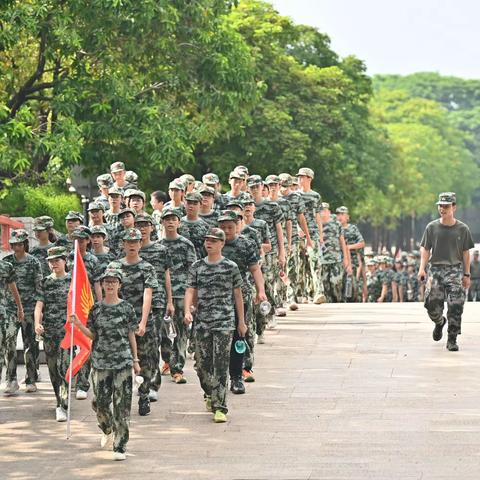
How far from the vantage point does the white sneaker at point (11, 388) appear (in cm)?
1795

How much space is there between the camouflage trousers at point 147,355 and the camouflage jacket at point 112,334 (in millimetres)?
1615

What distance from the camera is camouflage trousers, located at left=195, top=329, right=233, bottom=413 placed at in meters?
15.8

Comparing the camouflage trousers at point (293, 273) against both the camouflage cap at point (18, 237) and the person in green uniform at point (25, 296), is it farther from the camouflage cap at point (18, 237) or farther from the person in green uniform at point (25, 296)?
the camouflage cap at point (18, 237)

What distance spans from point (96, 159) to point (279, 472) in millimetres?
24107

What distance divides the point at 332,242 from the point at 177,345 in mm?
10220

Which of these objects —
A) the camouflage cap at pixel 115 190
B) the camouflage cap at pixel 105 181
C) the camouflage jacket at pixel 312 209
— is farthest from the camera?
the camouflage jacket at pixel 312 209

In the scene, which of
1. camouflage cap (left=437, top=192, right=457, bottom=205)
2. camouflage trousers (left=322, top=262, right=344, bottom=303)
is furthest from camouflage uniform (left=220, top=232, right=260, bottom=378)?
camouflage trousers (left=322, top=262, right=344, bottom=303)

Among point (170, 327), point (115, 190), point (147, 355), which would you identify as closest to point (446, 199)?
point (115, 190)

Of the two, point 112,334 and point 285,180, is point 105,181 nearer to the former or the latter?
point 285,180

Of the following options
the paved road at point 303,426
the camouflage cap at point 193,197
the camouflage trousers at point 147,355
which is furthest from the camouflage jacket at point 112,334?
the camouflage cap at point 193,197

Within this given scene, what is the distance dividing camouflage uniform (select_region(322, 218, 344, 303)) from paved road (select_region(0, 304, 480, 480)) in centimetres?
634

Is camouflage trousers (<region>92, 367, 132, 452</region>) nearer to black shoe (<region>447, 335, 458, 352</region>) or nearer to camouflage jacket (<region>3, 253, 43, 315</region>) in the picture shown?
camouflage jacket (<region>3, 253, 43, 315</region>)

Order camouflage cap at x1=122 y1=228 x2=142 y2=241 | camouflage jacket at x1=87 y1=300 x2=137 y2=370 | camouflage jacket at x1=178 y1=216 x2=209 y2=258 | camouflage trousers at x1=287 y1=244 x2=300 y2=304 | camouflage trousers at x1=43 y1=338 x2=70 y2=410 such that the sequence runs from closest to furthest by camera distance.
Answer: camouflage jacket at x1=87 y1=300 x2=137 y2=370, camouflage cap at x1=122 y1=228 x2=142 y2=241, camouflage trousers at x1=43 y1=338 x2=70 y2=410, camouflage jacket at x1=178 y1=216 x2=209 y2=258, camouflage trousers at x1=287 y1=244 x2=300 y2=304

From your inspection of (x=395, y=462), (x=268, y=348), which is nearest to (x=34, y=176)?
(x=268, y=348)
